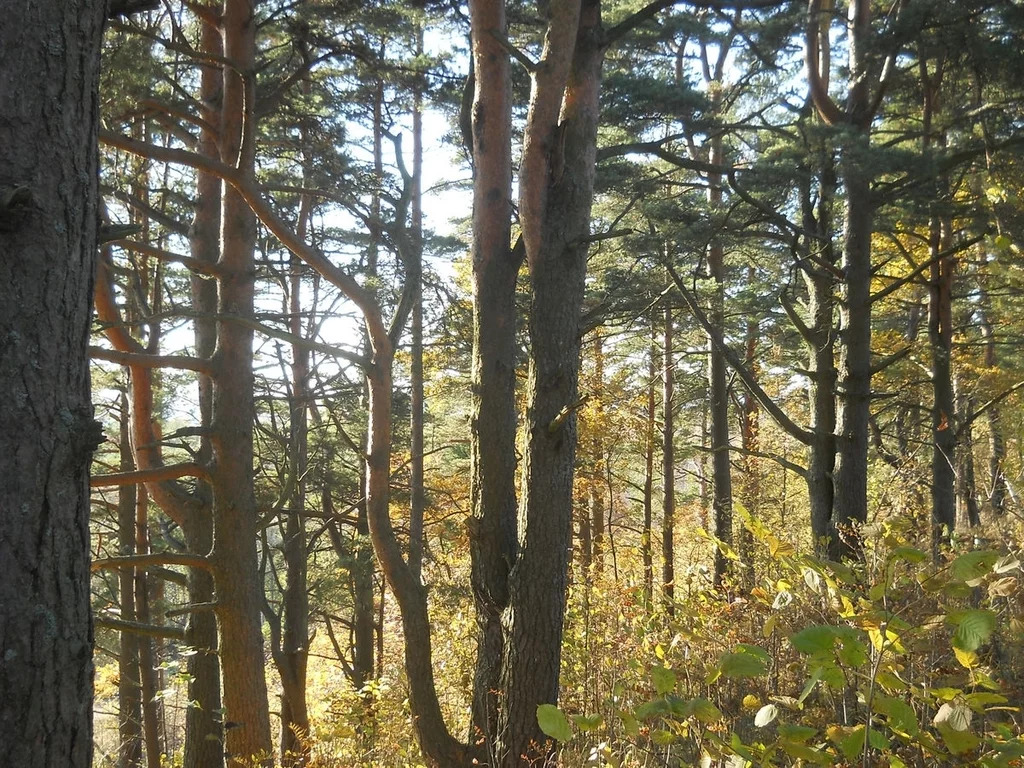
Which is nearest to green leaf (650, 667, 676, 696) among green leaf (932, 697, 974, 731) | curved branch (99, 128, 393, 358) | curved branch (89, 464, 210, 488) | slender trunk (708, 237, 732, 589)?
green leaf (932, 697, 974, 731)

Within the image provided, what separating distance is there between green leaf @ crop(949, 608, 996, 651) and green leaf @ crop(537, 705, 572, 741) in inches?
37.5

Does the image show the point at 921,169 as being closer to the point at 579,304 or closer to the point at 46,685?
the point at 579,304

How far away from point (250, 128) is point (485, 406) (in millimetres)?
2350

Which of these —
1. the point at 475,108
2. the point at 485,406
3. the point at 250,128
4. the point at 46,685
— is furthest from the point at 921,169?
the point at 46,685

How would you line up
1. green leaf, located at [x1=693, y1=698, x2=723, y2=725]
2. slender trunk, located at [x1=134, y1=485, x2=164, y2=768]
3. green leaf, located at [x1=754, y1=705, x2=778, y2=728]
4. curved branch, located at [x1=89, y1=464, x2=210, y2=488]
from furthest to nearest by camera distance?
slender trunk, located at [x1=134, y1=485, x2=164, y2=768] → curved branch, located at [x1=89, y1=464, x2=210, y2=488] → green leaf, located at [x1=693, y1=698, x2=723, y2=725] → green leaf, located at [x1=754, y1=705, x2=778, y2=728]

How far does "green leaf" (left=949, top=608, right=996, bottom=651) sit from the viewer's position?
1.65 m

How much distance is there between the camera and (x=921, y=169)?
6566mm

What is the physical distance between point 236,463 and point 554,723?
4.41m

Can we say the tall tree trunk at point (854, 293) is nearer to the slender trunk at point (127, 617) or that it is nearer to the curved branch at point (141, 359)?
the curved branch at point (141, 359)

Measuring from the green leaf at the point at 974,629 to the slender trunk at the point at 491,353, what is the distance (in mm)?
3477

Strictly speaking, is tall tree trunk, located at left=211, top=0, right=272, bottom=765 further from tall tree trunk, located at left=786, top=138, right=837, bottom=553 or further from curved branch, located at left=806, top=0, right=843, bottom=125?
tall tree trunk, located at left=786, top=138, right=837, bottom=553

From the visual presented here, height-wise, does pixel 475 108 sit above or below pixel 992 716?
above

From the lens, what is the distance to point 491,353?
5145 millimetres

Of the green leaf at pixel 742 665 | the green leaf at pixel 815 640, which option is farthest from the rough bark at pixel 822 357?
the green leaf at pixel 815 640
